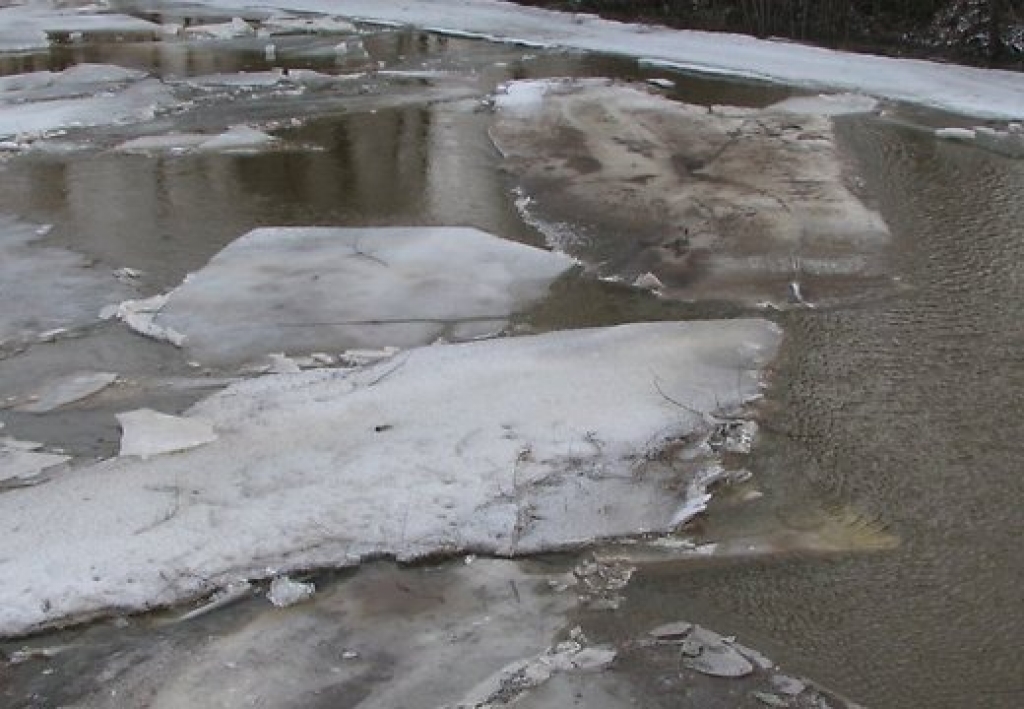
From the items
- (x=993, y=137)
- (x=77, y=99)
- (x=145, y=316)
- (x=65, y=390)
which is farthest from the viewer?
(x=77, y=99)

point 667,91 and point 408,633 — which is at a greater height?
point 667,91

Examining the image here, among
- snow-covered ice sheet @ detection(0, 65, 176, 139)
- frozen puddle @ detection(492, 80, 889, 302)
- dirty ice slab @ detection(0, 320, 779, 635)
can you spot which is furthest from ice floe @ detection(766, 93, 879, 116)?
snow-covered ice sheet @ detection(0, 65, 176, 139)

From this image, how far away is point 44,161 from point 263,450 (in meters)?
Result: 5.76

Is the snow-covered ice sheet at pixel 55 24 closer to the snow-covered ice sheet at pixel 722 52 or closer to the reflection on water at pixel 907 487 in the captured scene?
the snow-covered ice sheet at pixel 722 52

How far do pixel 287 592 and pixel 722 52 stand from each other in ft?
37.3

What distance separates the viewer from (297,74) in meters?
13.1

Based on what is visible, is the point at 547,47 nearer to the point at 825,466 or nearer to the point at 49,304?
the point at 49,304

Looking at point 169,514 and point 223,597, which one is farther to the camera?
point 169,514

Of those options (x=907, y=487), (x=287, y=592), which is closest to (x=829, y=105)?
(x=907, y=487)

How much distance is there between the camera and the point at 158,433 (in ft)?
16.2

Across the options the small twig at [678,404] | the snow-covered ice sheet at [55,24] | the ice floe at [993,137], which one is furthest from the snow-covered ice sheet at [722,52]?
the small twig at [678,404]

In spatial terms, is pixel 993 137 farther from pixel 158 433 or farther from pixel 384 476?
pixel 158 433

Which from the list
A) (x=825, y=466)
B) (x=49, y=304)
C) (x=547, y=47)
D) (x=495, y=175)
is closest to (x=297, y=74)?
(x=547, y=47)

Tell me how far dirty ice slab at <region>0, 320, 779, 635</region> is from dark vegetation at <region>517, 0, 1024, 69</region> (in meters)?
9.32
